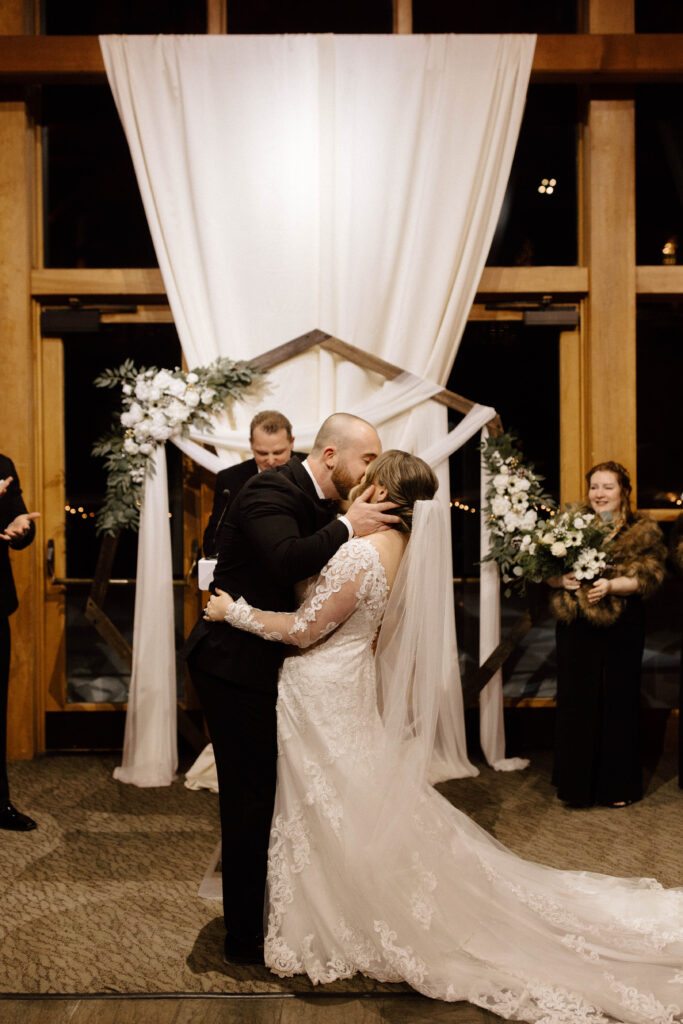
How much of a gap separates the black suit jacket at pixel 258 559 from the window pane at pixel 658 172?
128 inches

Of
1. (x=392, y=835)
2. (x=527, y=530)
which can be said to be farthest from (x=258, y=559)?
(x=527, y=530)

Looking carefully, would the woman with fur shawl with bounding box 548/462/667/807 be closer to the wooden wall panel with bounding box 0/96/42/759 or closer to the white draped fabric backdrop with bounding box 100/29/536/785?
the white draped fabric backdrop with bounding box 100/29/536/785

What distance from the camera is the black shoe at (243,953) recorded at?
104 inches

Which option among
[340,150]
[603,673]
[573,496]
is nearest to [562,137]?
[340,150]

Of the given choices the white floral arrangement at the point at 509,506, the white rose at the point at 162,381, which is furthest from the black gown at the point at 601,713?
the white rose at the point at 162,381

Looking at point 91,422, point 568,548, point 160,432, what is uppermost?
point 91,422

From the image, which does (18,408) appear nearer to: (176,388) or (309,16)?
(176,388)

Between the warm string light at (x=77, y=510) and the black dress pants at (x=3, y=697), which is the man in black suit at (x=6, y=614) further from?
the warm string light at (x=77, y=510)

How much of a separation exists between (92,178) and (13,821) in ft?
11.1

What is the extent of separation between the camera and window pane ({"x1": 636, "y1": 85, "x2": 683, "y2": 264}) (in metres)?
4.92

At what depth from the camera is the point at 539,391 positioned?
4.94 m

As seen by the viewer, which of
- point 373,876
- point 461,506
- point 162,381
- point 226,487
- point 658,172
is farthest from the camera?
point 658,172

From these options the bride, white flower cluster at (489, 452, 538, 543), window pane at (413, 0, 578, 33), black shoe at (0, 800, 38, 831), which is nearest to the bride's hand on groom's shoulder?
the bride

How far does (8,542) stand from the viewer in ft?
11.7
